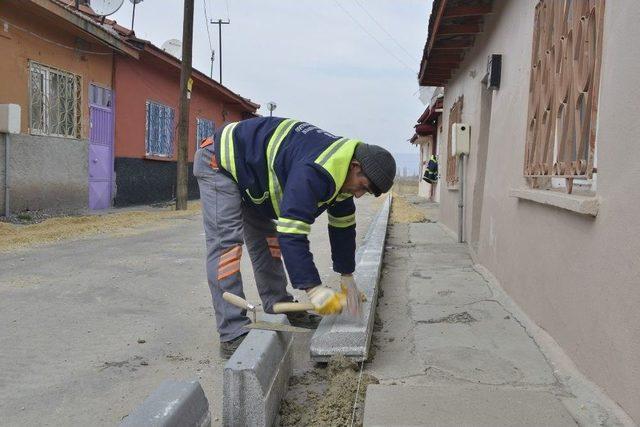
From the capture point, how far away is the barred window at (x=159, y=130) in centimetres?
1612

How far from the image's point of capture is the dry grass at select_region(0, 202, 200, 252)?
7766 mm

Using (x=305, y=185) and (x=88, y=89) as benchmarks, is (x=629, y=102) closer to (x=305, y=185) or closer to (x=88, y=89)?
(x=305, y=185)

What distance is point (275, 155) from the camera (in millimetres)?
3191

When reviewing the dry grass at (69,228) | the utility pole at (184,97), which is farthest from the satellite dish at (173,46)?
the dry grass at (69,228)

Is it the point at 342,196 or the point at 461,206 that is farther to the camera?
the point at 461,206

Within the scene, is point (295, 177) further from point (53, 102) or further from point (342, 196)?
point (53, 102)

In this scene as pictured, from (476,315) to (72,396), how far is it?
8.55 ft

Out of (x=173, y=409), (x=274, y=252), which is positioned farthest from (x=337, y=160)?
(x=173, y=409)

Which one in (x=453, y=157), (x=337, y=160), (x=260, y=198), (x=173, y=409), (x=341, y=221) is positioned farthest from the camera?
(x=453, y=157)

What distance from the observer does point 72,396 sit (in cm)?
290

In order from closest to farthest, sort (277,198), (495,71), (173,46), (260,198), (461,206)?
(277,198), (260,198), (495,71), (461,206), (173,46)

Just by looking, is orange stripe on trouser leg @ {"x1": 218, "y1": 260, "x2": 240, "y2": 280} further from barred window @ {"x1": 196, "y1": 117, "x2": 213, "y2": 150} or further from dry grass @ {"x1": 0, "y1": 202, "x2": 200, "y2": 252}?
barred window @ {"x1": 196, "y1": 117, "x2": 213, "y2": 150}

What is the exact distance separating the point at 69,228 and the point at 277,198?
22.9 ft

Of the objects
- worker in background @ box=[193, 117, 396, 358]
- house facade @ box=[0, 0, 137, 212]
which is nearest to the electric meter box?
worker in background @ box=[193, 117, 396, 358]
